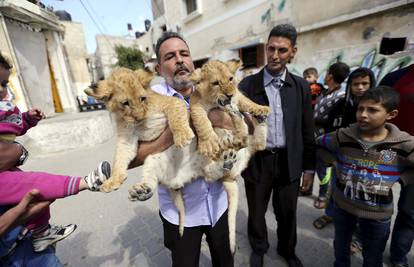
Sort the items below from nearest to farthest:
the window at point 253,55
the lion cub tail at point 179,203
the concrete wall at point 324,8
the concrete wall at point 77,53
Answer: the lion cub tail at point 179,203 → the concrete wall at point 324,8 → the window at point 253,55 → the concrete wall at point 77,53

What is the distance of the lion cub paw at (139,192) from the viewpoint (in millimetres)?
1385

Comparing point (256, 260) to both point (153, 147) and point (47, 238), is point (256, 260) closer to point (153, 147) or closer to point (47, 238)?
point (153, 147)

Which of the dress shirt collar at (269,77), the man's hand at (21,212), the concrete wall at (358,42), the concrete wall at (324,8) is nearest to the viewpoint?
the man's hand at (21,212)

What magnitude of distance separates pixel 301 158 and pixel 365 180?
62 cm

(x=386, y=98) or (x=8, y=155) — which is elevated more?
(x=386, y=98)

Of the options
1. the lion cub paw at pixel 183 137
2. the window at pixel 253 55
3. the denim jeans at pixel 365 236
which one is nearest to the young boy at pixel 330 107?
the denim jeans at pixel 365 236

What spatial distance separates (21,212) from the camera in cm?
128

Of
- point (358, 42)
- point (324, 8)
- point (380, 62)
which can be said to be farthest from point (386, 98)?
point (324, 8)

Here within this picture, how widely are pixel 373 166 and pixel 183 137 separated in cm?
184

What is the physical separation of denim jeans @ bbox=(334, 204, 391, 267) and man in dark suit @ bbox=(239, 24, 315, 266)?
19.0 inches

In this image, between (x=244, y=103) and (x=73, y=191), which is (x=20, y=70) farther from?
(x=244, y=103)

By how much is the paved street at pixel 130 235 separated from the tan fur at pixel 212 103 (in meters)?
2.15

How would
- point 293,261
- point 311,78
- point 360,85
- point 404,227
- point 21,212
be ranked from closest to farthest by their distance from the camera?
point 21,212 < point 404,227 < point 293,261 < point 360,85 < point 311,78

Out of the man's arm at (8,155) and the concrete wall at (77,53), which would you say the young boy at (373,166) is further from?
the concrete wall at (77,53)
